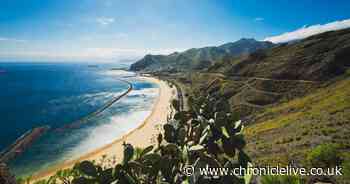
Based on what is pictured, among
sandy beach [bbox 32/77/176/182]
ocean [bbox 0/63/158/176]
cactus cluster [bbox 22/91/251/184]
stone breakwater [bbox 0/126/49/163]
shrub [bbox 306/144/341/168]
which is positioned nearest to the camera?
cactus cluster [bbox 22/91/251/184]

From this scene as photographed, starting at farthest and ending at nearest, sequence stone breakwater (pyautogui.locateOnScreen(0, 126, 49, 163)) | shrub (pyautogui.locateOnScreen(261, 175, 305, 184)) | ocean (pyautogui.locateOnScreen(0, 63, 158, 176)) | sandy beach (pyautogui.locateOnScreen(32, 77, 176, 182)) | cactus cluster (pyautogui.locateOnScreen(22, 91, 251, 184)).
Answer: stone breakwater (pyautogui.locateOnScreen(0, 126, 49, 163)) < ocean (pyautogui.locateOnScreen(0, 63, 158, 176)) < sandy beach (pyautogui.locateOnScreen(32, 77, 176, 182)) < shrub (pyautogui.locateOnScreen(261, 175, 305, 184)) < cactus cluster (pyautogui.locateOnScreen(22, 91, 251, 184))

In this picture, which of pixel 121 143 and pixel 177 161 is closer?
pixel 177 161

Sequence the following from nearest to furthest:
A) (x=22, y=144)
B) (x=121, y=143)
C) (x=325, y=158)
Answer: (x=325, y=158) < (x=121, y=143) < (x=22, y=144)

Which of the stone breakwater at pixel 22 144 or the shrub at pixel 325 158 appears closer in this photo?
the shrub at pixel 325 158

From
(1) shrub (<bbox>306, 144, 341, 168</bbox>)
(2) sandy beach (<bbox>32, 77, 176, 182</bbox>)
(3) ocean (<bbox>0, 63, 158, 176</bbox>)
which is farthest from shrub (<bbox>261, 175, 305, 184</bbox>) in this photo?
(3) ocean (<bbox>0, 63, 158, 176</bbox>)

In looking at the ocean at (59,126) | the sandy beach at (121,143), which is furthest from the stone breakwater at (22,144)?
the sandy beach at (121,143)

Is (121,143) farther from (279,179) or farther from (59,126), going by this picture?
(279,179)

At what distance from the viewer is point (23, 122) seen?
56594 millimetres

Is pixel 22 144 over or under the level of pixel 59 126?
under

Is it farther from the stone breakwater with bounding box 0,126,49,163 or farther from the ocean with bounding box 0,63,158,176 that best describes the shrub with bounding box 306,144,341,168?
the stone breakwater with bounding box 0,126,49,163

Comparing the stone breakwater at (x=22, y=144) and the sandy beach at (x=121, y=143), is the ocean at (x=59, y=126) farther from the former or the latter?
the sandy beach at (x=121, y=143)

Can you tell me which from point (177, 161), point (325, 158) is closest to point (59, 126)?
point (177, 161)

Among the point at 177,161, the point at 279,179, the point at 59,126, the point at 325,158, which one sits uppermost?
the point at 177,161

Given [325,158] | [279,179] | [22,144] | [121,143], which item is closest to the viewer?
[279,179]
